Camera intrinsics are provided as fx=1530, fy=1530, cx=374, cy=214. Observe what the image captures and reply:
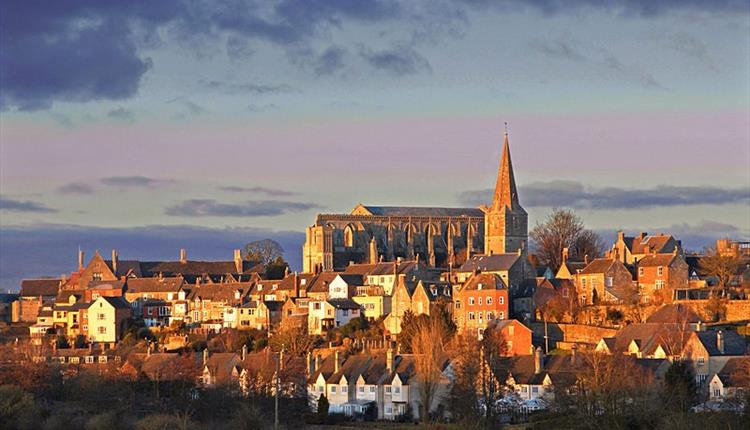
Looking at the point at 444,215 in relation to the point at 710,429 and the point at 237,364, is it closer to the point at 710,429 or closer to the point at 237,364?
the point at 237,364

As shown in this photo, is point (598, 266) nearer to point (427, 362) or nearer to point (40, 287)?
point (427, 362)

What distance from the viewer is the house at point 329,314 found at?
91.3m

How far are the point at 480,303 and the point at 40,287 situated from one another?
154 ft

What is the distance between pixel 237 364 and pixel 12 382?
1153 cm

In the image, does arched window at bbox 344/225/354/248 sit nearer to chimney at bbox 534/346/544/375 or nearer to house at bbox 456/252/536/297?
house at bbox 456/252/536/297

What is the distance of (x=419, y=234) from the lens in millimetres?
124688

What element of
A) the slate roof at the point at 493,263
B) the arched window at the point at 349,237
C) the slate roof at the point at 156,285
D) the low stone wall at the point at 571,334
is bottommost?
the low stone wall at the point at 571,334

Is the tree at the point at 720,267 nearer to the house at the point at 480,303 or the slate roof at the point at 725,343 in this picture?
the house at the point at 480,303

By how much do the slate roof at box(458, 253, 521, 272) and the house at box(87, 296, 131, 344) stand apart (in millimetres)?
22687

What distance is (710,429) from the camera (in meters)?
52.9

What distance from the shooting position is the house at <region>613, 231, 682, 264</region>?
9006 cm

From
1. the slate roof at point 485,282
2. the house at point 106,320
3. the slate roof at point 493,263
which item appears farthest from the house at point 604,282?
the house at point 106,320

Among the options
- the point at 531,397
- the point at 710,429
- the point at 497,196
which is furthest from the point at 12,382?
the point at 497,196

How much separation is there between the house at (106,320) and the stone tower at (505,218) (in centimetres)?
3089
